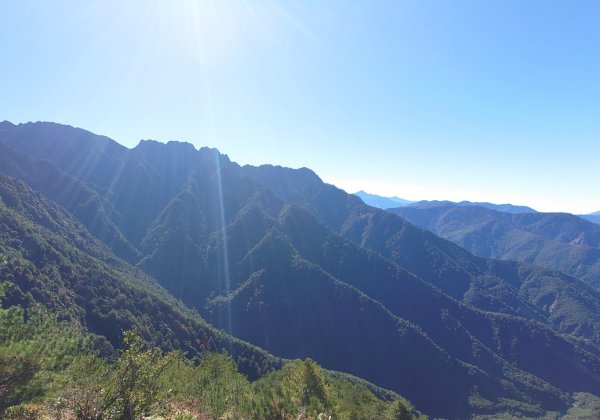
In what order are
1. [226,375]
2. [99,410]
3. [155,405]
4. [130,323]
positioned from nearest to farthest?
[99,410] < [155,405] < [226,375] < [130,323]

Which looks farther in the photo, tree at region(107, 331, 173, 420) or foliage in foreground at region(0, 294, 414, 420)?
tree at region(107, 331, 173, 420)

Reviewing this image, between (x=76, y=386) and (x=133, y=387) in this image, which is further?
(x=76, y=386)

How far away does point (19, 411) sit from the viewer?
82.9 feet

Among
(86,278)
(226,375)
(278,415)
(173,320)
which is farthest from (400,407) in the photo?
(86,278)

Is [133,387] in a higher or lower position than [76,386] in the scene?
higher

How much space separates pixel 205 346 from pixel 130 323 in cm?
3975

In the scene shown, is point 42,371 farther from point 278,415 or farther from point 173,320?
point 173,320

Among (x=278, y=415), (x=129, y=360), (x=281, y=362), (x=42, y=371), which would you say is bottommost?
(x=281, y=362)

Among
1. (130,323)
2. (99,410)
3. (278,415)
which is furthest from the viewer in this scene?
(130,323)

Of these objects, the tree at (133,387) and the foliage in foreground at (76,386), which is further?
the tree at (133,387)

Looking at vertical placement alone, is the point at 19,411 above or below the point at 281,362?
above

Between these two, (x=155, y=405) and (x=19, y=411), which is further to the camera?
(x=155, y=405)

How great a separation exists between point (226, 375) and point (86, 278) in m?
149

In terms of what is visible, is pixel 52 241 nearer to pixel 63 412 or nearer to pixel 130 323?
pixel 130 323
